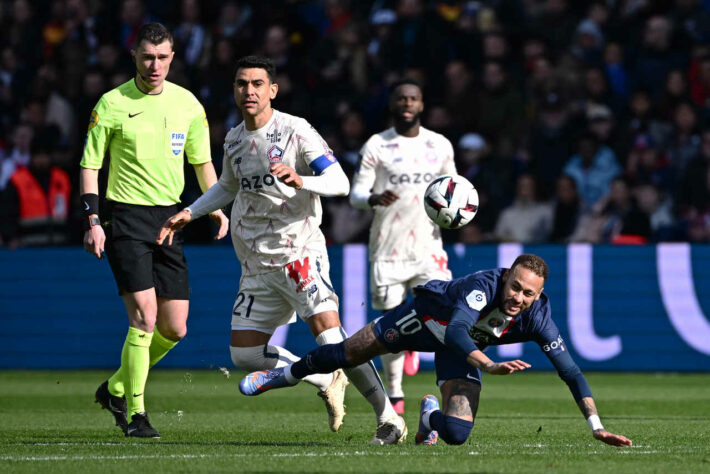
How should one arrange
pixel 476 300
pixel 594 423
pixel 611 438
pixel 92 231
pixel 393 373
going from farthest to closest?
1. pixel 393 373
2. pixel 92 231
3. pixel 476 300
4. pixel 594 423
5. pixel 611 438

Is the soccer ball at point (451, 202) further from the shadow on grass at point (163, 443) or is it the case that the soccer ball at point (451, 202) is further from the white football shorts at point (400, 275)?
the shadow on grass at point (163, 443)

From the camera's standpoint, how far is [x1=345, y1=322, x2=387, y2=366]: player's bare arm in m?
7.41

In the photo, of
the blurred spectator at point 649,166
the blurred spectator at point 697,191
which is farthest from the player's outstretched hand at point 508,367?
the blurred spectator at point 697,191

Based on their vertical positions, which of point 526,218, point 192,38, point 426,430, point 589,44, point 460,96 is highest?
point 192,38

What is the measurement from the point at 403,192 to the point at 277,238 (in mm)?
2508

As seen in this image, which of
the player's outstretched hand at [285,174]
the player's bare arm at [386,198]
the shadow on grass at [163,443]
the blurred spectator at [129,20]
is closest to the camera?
the player's outstretched hand at [285,174]

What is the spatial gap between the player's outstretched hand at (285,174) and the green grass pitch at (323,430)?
1549 mm

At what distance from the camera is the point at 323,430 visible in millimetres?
8648

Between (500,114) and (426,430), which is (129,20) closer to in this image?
(500,114)

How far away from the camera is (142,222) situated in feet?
27.2

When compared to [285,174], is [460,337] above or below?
below

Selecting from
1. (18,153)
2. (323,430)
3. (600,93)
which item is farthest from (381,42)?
(323,430)

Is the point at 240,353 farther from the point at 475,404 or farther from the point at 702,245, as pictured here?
the point at 702,245

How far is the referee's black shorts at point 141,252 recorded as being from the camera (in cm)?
821
